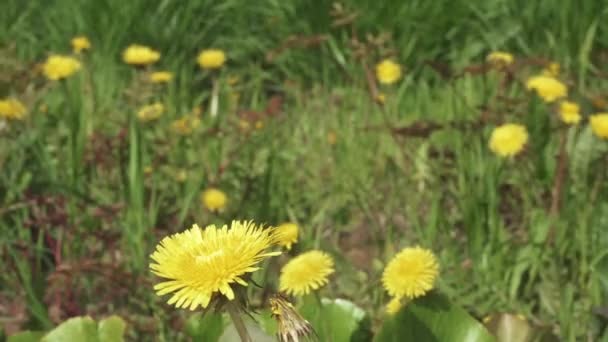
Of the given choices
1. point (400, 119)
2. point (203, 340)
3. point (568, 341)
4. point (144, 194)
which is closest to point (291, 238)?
point (203, 340)

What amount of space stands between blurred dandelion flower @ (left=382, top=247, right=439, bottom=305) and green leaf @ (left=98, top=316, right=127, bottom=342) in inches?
13.4

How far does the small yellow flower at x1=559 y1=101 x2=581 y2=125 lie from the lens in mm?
1980

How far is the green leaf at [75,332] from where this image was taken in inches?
48.0

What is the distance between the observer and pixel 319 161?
250 centimetres

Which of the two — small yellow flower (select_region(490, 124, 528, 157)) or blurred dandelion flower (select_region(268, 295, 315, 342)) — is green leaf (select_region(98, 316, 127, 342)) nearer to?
blurred dandelion flower (select_region(268, 295, 315, 342))

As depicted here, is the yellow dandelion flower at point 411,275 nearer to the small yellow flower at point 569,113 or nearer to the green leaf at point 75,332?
the green leaf at point 75,332

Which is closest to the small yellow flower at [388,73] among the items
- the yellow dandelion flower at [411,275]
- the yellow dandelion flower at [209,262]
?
the yellow dandelion flower at [411,275]

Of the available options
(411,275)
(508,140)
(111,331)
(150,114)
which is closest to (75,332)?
(111,331)

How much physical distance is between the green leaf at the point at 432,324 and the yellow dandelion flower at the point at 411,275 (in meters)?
0.01

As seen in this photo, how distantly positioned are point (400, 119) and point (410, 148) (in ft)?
1.13

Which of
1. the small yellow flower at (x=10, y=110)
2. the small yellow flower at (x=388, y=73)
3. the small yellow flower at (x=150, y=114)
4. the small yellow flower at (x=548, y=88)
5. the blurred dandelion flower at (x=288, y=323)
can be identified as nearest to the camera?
the blurred dandelion flower at (x=288, y=323)

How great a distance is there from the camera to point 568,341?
5.05ft

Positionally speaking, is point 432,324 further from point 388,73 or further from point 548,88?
point 388,73

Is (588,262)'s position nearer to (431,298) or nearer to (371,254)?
(371,254)
